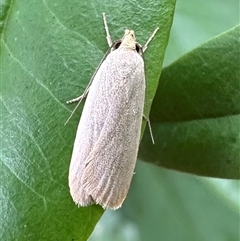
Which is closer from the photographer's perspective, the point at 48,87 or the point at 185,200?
the point at 48,87

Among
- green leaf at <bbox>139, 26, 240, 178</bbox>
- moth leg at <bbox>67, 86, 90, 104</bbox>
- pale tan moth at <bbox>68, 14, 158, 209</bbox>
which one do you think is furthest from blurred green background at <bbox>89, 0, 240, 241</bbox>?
moth leg at <bbox>67, 86, 90, 104</bbox>

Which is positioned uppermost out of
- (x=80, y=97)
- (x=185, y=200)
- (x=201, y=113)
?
(x=80, y=97)

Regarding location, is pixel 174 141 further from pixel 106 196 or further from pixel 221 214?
pixel 221 214

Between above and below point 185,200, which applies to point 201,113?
above

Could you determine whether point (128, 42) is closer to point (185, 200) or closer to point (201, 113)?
point (201, 113)

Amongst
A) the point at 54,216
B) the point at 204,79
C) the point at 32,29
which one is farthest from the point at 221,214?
the point at 32,29

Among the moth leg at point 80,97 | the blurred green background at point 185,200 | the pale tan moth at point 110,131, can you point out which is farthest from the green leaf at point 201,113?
the blurred green background at point 185,200

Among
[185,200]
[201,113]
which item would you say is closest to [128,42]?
[201,113]

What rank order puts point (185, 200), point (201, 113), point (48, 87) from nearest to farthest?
point (48, 87) < point (201, 113) < point (185, 200)
